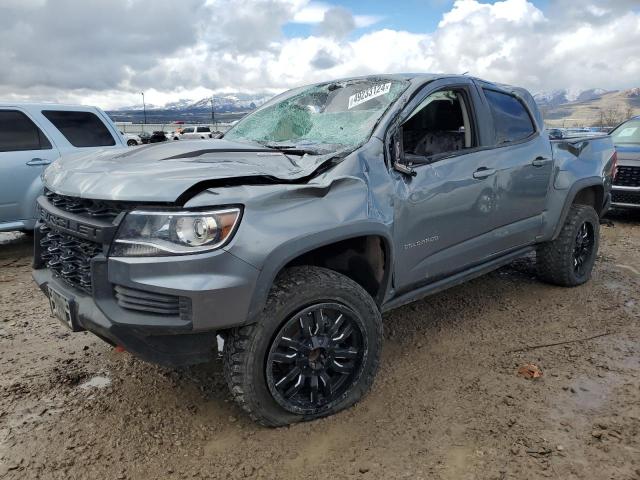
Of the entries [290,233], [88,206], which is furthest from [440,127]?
[88,206]

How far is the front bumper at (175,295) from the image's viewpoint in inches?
87.1

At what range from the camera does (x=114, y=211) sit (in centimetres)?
241

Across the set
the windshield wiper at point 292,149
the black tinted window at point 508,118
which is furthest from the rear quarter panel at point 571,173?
the windshield wiper at point 292,149

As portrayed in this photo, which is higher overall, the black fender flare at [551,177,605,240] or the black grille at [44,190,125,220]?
the black grille at [44,190,125,220]

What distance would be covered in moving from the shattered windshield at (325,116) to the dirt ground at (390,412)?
1500mm

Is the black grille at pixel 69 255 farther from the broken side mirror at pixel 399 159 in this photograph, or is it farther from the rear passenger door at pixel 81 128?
the rear passenger door at pixel 81 128

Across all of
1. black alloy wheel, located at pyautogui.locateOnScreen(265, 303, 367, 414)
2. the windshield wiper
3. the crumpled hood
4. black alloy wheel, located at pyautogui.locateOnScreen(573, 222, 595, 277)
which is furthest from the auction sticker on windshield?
black alloy wheel, located at pyautogui.locateOnScreen(573, 222, 595, 277)

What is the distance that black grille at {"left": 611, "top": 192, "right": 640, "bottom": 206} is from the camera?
26.8 ft

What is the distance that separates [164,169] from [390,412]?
5.65ft

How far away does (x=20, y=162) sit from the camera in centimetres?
605

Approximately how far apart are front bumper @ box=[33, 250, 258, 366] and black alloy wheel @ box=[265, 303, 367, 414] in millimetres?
341

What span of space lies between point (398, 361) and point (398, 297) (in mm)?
521

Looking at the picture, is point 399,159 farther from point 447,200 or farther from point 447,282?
point 447,282

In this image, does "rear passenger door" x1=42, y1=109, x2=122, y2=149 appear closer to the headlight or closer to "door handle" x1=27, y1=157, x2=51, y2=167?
"door handle" x1=27, y1=157, x2=51, y2=167
